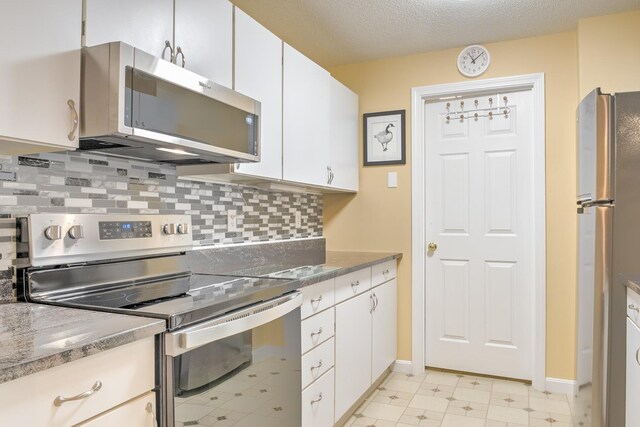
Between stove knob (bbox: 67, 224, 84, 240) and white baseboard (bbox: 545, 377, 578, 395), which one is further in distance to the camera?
white baseboard (bbox: 545, 377, 578, 395)

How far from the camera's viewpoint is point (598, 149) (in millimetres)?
1952

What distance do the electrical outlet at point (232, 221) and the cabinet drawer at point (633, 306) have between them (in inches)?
69.6

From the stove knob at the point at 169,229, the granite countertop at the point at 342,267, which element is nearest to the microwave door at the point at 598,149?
the granite countertop at the point at 342,267

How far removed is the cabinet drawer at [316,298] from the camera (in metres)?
1.91

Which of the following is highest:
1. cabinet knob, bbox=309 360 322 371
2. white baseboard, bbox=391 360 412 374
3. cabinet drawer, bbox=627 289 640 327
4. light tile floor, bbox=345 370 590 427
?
cabinet drawer, bbox=627 289 640 327

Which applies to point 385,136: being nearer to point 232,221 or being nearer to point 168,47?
point 232,221

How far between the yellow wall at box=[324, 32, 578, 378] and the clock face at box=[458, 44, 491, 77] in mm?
41

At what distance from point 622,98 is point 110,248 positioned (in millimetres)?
2144

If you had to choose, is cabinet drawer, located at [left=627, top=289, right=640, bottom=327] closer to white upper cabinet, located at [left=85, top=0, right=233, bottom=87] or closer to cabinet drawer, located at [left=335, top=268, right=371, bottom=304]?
cabinet drawer, located at [left=335, top=268, right=371, bottom=304]

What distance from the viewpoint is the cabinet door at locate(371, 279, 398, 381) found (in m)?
2.76

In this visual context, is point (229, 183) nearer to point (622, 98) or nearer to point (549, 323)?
point (622, 98)

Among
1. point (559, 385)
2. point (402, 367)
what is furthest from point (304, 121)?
point (559, 385)

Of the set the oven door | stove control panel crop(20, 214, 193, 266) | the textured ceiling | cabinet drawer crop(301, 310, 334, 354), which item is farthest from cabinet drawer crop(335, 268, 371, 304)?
the textured ceiling

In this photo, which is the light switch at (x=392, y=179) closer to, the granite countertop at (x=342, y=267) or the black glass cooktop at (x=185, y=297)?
the granite countertop at (x=342, y=267)
